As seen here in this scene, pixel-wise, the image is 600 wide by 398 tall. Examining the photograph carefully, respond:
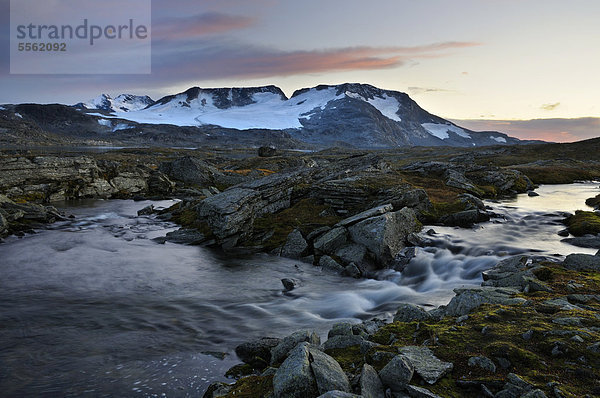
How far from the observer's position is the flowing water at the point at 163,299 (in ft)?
39.8

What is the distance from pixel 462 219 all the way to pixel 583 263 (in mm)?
15210

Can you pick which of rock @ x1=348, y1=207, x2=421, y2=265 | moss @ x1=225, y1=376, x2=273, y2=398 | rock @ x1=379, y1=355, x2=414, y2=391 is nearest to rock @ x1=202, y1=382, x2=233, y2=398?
moss @ x1=225, y1=376, x2=273, y2=398

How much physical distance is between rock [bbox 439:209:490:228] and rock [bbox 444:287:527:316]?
64.3 ft

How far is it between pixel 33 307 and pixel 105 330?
5.42m

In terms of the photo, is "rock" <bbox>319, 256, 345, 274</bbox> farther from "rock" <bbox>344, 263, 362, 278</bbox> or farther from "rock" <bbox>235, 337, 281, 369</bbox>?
"rock" <bbox>235, 337, 281, 369</bbox>

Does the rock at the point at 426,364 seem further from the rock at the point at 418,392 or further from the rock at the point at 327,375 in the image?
the rock at the point at 327,375

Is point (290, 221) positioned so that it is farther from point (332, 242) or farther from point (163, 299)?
point (163, 299)

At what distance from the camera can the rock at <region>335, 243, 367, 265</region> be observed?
76.9ft

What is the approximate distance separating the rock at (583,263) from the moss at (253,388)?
16941 mm

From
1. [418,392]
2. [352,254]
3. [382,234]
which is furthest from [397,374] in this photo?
[382,234]

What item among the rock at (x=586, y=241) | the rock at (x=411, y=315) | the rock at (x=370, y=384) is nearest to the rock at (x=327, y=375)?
the rock at (x=370, y=384)

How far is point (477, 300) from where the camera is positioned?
42.4 feet

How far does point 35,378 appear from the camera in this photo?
11.6m

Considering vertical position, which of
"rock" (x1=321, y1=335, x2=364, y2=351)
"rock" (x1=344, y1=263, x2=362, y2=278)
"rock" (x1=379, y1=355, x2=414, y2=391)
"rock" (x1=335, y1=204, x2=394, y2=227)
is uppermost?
"rock" (x1=335, y1=204, x2=394, y2=227)
